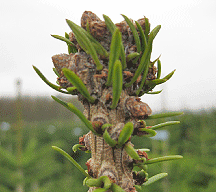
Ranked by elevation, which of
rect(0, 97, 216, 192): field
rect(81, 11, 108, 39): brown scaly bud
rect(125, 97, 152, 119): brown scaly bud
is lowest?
rect(0, 97, 216, 192): field

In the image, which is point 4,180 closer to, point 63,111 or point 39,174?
point 39,174

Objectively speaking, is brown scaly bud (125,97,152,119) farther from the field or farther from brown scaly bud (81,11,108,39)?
the field

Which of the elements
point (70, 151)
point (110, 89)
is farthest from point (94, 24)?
point (70, 151)

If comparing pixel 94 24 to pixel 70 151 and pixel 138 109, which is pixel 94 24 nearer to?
pixel 138 109

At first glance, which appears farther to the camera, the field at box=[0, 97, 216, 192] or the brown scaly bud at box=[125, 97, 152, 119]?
the field at box=[0, 97, 216, 192]

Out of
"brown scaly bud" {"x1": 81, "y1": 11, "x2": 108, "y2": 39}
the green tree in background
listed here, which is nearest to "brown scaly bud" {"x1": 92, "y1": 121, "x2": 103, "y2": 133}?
the green tree in background

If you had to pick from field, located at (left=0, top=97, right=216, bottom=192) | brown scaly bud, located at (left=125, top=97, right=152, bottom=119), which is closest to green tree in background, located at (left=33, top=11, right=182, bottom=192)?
brown scaly bud, located at (left=125, top=97, right=152, bottom=119)

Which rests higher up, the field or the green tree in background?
the green tree in background

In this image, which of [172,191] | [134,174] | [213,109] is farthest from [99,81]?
[213,109]

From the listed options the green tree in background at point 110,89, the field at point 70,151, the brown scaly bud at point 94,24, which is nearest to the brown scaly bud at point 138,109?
the green tree in background at point 110,89

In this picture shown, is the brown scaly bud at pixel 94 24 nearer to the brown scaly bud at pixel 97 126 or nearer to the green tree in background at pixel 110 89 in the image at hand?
the green tree in background at pixel 110 89

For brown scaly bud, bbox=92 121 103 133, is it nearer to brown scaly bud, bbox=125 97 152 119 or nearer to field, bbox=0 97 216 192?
brown scaly bud, bbox=125 97 152 119
